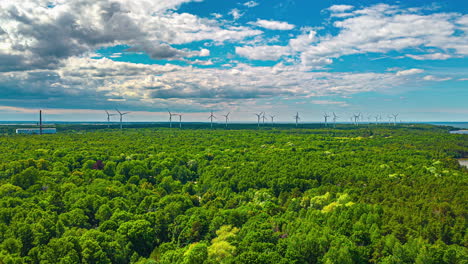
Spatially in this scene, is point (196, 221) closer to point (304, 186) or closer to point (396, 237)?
point (396, 237)

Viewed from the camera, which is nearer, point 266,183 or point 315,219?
point 315,219

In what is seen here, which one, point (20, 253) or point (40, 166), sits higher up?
point (40, 166)

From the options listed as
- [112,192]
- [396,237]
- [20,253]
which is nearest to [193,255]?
[20,253]

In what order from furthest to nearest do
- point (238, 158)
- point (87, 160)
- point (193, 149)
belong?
point (193, 149) → point (238, 158) → point (87, 160)

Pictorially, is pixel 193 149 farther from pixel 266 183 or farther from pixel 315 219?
pixel 315 219

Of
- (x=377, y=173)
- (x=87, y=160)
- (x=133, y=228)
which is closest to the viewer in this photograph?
(x=133, y=228)

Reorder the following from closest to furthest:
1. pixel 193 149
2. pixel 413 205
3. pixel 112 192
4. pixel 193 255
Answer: pixel 193 255
pixel 413 205
pixel 112 192
pixel 193 149

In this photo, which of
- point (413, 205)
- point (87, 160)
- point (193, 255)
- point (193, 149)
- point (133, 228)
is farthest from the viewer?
point (193, 149)

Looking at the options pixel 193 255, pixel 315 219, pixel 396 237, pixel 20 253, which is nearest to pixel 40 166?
pixel 20 253

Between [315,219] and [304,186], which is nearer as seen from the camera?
[315,219]
